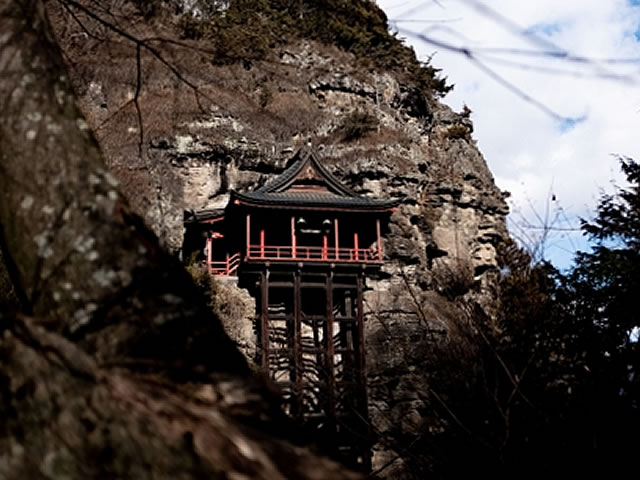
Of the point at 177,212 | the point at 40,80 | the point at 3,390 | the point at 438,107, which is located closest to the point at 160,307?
the point at 3,390

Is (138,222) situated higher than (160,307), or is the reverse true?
(138,222)

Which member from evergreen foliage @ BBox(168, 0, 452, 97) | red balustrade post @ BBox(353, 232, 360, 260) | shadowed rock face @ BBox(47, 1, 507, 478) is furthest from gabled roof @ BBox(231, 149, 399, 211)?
evergreen foliage @ BBox(168, 0, 452, 97)

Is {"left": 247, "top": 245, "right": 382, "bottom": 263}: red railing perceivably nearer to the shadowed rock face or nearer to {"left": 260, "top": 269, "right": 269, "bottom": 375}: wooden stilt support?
{"left": 260, "top": 269, "right": 269, "bottom": 375}: wooden stilt support

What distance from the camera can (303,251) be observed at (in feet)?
66.8

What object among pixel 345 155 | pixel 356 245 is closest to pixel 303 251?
pixel 356 245

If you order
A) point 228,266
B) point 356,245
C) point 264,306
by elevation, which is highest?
point 356,245

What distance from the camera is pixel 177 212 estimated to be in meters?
21.9

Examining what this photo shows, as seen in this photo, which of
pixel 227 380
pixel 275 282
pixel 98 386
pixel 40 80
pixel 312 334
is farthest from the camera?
pixel 312 334

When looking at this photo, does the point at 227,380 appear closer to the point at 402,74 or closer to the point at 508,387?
the point at 508,387

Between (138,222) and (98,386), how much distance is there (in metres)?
0.42

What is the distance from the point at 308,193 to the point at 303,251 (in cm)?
171

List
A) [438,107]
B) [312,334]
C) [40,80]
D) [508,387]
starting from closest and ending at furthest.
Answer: [40,80], [508,387], [312,334], [438,107]

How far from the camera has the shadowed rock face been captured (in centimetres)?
2167

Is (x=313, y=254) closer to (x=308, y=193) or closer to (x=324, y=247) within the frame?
(x=324, y=247)
